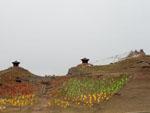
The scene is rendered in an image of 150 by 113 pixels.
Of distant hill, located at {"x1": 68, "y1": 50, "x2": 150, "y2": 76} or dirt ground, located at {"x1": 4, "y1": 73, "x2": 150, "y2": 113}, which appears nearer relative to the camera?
dirt ground, located at {"x1": 4, "y1": 73, "x2": 150, "y2": 113}

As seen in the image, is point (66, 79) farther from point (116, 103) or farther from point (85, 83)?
point (116, 103)

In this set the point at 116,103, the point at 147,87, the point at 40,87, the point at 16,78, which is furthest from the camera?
the point at 16,78

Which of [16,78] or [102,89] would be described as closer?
[102,89]

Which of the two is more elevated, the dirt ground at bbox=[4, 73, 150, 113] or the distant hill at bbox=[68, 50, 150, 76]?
the distant hill at bbox=[68, 50, 150, 76]

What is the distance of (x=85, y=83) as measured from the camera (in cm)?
3359

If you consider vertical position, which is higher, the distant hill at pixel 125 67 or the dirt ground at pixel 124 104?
the distant hill at pixel 125 67

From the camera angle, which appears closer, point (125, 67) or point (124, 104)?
point (124, 104)

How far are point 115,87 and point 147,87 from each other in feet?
7.57

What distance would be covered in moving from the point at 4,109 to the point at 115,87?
25.4 ft

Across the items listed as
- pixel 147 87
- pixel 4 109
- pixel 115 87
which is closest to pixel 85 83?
pixel 115 87

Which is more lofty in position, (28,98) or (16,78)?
(16,78)

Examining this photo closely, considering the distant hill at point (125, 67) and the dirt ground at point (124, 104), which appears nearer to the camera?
the dirt ground at point (124, 104)

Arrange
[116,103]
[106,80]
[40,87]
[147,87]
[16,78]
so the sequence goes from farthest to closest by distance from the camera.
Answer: [16,78], [40,87], [106,80], [147,87], [116,103]

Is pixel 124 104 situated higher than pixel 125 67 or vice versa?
pixel 125 67
